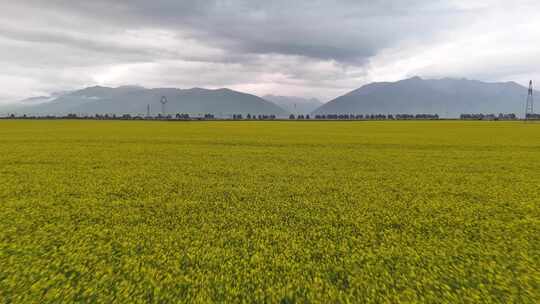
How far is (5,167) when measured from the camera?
9.08 metres

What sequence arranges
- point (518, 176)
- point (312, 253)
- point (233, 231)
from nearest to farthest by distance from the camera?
point (312, 253) < point (233, 231) < point (518, 176)

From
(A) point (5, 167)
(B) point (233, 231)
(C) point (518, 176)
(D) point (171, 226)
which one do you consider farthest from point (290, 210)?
(A) point (5, 167)

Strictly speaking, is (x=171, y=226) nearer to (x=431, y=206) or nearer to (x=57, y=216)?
(x=57, y=216)

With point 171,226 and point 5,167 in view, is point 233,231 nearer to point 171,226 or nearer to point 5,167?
point 171,226

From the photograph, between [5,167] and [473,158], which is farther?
[473,158]

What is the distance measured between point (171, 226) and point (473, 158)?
1364 centimetres

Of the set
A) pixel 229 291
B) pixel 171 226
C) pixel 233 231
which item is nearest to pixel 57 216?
pixel 171 226

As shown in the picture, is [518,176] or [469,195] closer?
[469,195]

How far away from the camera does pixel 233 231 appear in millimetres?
4047

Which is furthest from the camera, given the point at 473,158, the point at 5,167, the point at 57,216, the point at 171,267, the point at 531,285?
the point at 473,158

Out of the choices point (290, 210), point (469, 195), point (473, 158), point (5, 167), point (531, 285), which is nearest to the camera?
point (531, 285)

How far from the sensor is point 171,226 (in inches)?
167

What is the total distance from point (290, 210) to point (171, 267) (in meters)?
2.58

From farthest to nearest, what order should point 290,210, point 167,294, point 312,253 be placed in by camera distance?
point 290,210 < point 312,253 < point 167,294
